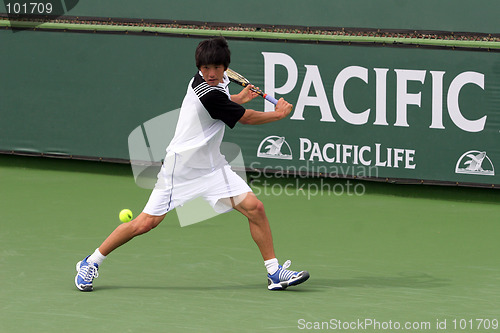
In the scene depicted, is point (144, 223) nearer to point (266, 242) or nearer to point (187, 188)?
point (187, 188)

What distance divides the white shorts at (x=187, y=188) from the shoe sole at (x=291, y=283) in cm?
70

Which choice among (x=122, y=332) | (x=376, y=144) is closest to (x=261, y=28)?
(x=376, y=144)

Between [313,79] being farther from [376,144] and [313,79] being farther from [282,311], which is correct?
[282,311]

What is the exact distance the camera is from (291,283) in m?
7.48

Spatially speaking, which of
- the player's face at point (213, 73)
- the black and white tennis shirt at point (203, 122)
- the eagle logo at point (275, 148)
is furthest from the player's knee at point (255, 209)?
the eagle logo at point (275, 148)

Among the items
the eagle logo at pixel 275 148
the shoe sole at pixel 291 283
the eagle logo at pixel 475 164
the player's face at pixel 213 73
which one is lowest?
the shoe sole at pixel 291 283

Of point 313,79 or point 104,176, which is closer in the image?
point 313,79

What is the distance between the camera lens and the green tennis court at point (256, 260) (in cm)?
677

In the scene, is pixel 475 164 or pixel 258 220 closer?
pixel 258 220

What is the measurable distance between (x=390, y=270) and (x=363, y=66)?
10.3 ft

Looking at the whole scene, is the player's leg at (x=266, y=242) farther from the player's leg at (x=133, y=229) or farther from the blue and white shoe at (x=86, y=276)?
the blue and white shoe at (x=86, y=276)

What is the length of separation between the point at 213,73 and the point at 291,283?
170 cm

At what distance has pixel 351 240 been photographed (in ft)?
29.8

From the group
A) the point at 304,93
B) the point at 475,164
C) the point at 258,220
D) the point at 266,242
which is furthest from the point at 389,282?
the point at 304,93
